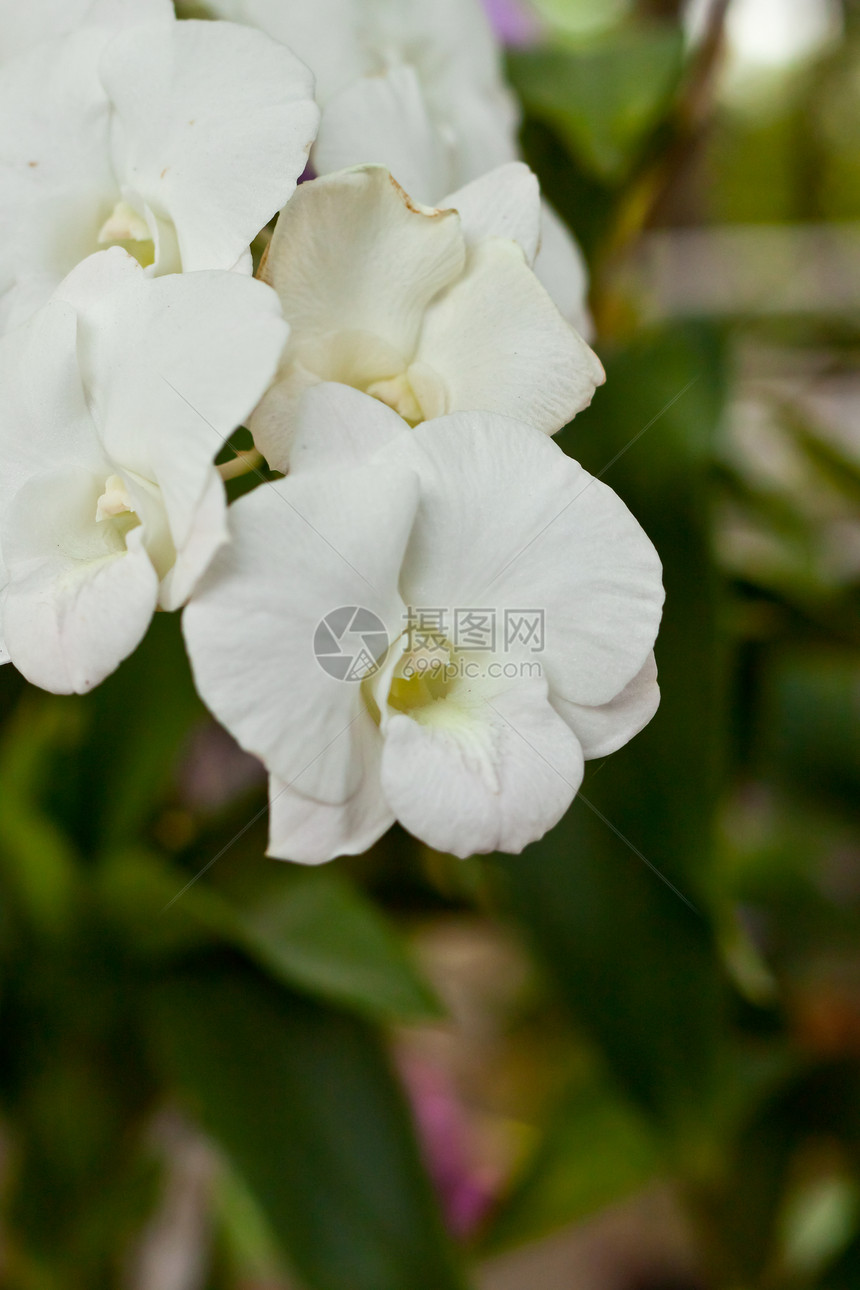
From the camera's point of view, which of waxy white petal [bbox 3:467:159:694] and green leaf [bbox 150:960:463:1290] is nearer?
waxy white petal [bbox 3:467:159:694]

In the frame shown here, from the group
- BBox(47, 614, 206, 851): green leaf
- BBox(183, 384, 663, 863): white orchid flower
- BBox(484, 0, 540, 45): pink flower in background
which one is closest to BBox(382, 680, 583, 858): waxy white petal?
BBox(183, 384, 663, 863): white orchid flower

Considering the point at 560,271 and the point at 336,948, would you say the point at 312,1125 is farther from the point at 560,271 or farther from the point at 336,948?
the point at 560,271

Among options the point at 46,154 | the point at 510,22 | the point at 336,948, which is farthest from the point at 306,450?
the point at 510,22

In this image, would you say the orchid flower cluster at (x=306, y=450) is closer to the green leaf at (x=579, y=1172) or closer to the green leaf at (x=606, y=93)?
the green leaf at (x=606, y=93)

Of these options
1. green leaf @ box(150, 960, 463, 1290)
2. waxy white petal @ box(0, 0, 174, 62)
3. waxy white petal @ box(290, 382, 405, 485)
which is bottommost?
green leaf @ box(150, 960, 463, 1290)

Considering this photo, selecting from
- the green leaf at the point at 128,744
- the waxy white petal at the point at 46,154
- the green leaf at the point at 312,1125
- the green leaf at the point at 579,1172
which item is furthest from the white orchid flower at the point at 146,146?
the green leaf at the point at 579,1172

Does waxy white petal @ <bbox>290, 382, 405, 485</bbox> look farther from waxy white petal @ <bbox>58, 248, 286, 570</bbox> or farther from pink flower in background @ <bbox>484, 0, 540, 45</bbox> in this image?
pink flower in background @ <bbox>484, 0, 540, 45</bbox>

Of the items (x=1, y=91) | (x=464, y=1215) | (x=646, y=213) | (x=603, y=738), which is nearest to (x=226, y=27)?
(x=1, y=91)

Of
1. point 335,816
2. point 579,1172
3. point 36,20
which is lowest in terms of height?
point 579,1172
